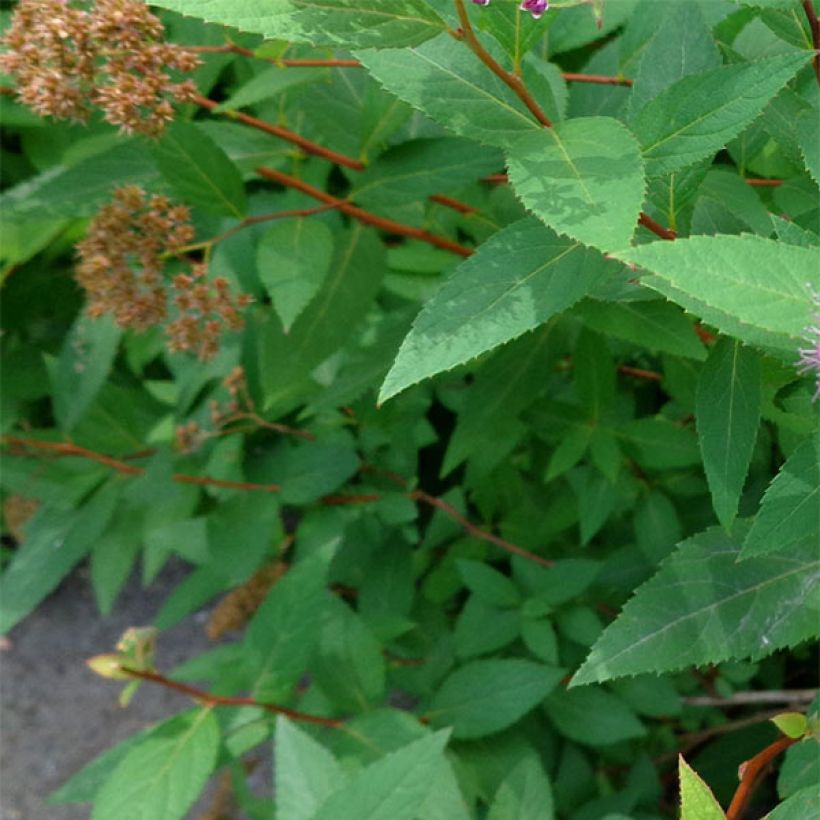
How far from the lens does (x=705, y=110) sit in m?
0.81

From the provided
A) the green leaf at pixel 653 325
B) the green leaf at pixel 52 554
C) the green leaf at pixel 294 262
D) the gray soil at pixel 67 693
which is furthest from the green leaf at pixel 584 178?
the gray soil at pixel 67 693

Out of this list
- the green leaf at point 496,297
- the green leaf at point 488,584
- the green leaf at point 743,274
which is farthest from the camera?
the green leaf at point 488,584

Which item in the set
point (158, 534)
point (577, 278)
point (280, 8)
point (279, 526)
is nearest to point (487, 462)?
point (279, 526)

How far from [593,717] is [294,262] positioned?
2.88ft

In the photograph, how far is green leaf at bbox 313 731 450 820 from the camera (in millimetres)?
996

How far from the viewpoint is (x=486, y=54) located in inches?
31.5

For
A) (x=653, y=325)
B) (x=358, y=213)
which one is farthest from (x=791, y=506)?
(x=358, y=213)

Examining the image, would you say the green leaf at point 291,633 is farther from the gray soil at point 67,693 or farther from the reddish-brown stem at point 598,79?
the gray soil at point 67,693

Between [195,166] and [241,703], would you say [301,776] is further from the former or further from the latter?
[195,166]

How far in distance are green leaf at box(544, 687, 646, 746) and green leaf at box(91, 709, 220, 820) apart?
1.97 ft

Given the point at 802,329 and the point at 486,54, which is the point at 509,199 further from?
the point at 802,329

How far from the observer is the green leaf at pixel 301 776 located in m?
1.14

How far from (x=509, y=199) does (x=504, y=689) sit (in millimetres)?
682

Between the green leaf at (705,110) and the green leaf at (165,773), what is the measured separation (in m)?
0.89
